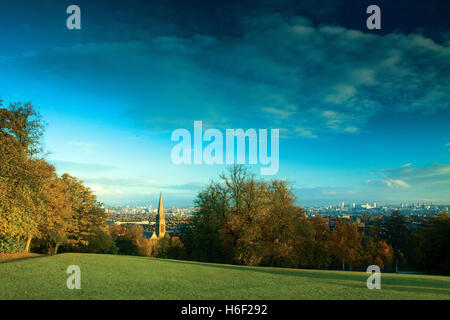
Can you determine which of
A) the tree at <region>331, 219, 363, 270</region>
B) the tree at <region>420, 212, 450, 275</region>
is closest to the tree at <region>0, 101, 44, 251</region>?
the tree at <region>331, 219, 363, 270</region>

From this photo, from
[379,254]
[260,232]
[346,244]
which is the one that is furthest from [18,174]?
[379,254]

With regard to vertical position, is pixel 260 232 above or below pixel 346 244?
above

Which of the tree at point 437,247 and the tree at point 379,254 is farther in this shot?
the tree at point 379,254

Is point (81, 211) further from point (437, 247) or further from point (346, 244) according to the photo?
point (437, 247)

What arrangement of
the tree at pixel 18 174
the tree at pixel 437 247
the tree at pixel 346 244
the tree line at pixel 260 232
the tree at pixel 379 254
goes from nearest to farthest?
the tree at pixel 18 174, the tree line at pixel 260 232, the tree at pixel 437 247, the tree at pixel 346 244, the tree at pixel 379 254

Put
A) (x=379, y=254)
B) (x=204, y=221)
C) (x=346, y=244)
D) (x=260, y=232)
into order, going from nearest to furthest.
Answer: (x=260, y=232), (x=204, y=221), (x=346, y=244), (x=379, y=254)

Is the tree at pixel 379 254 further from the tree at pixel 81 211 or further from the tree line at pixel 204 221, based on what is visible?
the tree at pixel 81 211

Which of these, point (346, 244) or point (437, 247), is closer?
point (437, 247)

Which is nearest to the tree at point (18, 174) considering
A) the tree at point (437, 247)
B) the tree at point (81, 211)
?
the tree at point (81, 211)

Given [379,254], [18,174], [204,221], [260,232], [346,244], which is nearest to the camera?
[18,174]

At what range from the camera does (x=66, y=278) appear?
40.9 feet
